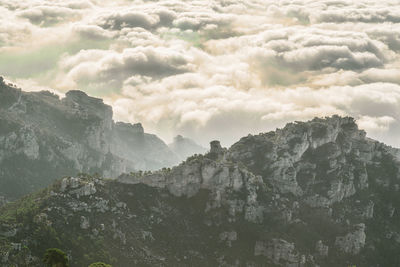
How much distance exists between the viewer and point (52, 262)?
194125 mm

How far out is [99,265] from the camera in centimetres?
19988

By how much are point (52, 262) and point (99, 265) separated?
19.8m
